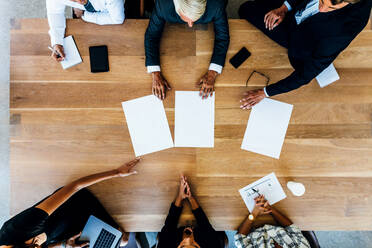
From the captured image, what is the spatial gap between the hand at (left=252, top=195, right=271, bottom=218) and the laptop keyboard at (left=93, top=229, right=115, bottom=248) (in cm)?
80

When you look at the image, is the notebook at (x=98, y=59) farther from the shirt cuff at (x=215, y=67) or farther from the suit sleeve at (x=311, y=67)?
the suit sleeve at (x=311, y=67)

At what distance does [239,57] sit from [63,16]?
1.01 meters

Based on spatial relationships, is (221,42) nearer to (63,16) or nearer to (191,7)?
(191,7)

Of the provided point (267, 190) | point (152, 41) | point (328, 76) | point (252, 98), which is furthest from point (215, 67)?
point (267, 190)

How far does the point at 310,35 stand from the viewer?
119 centimetres

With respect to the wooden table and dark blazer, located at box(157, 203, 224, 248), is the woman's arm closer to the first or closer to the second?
the wooden table

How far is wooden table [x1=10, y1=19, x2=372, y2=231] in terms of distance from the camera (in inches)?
48.8

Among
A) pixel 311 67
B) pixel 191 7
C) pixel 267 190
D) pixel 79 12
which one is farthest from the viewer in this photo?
pixel 79 12

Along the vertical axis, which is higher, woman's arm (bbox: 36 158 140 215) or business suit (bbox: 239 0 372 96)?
business suit (bbox: 239 0 372 96)

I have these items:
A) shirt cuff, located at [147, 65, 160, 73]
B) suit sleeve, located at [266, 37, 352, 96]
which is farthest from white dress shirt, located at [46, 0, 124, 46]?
suit sleeve, located at [266, 37, 352, 96]

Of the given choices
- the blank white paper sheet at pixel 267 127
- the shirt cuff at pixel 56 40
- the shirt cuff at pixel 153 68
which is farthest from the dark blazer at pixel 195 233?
the shirt cuff at pixel 56 40

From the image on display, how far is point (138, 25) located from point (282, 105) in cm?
94

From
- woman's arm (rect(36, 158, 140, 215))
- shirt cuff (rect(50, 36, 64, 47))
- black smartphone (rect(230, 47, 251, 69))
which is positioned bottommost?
woman's arm (rect(36, 158, 140, 215))

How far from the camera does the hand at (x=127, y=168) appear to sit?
3.98 ft
